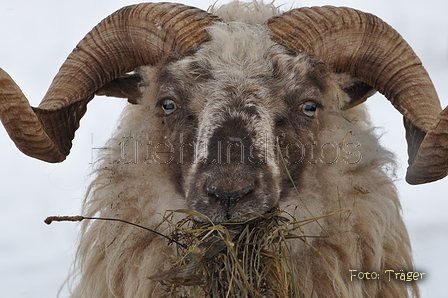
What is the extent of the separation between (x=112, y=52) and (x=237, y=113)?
1.46 meters

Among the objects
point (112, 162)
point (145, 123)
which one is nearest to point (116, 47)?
point (145, 123)

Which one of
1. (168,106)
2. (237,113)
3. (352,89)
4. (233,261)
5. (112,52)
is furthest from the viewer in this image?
(352,89)

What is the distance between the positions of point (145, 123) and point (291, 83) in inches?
55.4

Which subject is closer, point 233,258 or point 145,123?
point 233,258

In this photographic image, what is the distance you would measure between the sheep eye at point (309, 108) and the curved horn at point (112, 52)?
105cm

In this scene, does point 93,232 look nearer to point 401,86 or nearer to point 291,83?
point 291,83

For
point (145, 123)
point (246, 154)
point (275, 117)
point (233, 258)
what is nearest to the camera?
point (233, 258)

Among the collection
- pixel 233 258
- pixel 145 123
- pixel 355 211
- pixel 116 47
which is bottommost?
pixel 233 258

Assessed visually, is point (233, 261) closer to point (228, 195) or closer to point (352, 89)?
point (228, 195)

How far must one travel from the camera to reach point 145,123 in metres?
4.77

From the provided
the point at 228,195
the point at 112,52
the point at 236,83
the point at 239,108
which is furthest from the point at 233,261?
the point at 112,52

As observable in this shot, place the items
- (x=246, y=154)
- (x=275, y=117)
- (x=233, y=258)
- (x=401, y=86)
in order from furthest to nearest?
1. (x=401, y=86)
2. (x=275, y=117)
3. (x=246, y=154)
4. (x=233, y=258)

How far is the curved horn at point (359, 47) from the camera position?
448 cm

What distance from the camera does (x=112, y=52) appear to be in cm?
471
